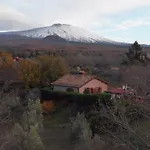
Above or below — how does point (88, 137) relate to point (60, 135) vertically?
above

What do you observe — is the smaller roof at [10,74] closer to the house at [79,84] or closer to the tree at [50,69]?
the tree at [50,69]

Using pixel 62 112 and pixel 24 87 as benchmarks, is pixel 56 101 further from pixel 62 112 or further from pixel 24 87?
pixel 24 87

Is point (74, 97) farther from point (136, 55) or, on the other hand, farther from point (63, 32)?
point (63, 32)

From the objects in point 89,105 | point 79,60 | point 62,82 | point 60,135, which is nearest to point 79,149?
point 60,135

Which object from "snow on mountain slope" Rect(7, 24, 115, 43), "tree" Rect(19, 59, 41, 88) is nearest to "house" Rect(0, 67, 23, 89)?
"tree" Rect(19, 59, 41, 88)

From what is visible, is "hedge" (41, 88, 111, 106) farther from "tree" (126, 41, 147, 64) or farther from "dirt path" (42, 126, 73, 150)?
"tree" (126, 41, 147, 64)

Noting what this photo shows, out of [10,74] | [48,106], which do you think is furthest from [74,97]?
[10,74]

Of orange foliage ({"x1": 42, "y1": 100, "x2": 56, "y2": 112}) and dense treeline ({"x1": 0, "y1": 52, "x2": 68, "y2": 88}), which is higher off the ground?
dense treeline ({"x1": 0, "y1": 52, "x2": 68, "y2": 88})

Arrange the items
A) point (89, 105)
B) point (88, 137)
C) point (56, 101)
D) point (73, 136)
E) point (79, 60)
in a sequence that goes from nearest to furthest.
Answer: point (88, 137) → point (73, 136) → point (89, 105) → point (56, 101) → point (79, 60)
